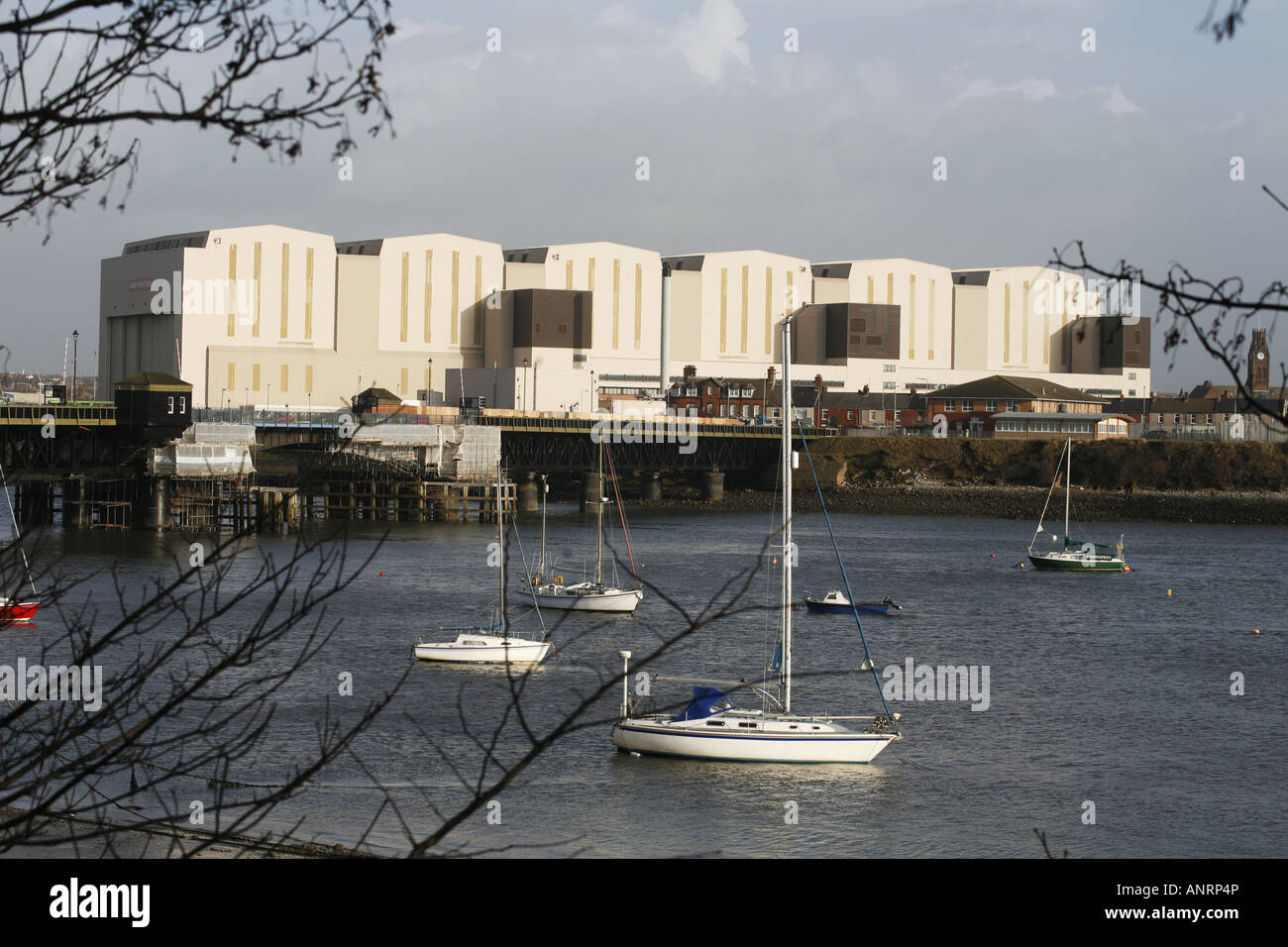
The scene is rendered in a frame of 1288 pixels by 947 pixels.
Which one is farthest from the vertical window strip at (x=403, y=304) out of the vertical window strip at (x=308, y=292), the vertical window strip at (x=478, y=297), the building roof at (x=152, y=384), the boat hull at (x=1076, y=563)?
the boat hull at (x=1076, y=563)

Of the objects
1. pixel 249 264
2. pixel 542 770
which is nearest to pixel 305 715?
pixel 542 770

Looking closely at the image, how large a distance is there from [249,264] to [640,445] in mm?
30413

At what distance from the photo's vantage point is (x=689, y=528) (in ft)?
258

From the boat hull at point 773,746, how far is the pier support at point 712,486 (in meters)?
74.8

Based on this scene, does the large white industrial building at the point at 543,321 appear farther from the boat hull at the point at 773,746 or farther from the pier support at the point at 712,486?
the boat hull at the point at 773,746

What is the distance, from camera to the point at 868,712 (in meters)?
29.2

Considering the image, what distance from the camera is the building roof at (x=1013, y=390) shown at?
110250 mm

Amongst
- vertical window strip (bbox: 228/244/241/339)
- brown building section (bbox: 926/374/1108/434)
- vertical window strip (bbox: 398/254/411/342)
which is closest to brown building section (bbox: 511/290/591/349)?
vertical window strip (bbox: 398/254/411/342)

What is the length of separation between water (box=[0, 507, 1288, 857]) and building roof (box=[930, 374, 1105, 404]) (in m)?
53.3

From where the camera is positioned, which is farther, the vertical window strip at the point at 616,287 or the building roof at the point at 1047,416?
the vertical window strip at the point at 616,287

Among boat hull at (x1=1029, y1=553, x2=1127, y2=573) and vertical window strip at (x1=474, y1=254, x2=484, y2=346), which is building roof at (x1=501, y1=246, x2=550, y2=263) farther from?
boat hull at (x1=1029, y1=553, x2=1127, y2=573)
